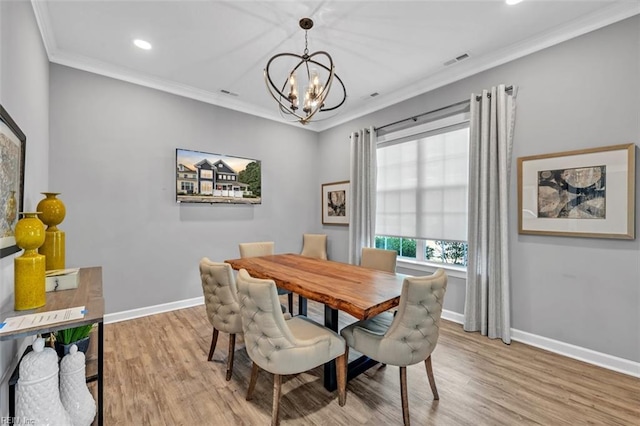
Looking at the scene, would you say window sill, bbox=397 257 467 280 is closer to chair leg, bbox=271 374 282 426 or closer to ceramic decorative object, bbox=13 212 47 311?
chair leg, bbox=271 374 282 426

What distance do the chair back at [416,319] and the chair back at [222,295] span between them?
1.17m

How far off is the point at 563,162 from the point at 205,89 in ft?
14.0

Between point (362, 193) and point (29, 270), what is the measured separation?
147 inches

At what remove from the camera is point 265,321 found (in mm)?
1643

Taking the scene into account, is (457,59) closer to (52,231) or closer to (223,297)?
(223,297)

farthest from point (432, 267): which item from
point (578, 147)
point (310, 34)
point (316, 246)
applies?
point (310, 34)

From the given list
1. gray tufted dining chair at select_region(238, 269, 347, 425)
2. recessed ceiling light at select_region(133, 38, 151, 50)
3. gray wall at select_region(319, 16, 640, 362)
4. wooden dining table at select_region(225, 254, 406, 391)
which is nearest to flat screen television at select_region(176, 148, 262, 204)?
recessed ceiling light at select_region(133, 38, 151, 50)

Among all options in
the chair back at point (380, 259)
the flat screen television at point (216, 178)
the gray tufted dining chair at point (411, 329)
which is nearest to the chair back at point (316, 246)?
the flat screen television at point (216, 178)

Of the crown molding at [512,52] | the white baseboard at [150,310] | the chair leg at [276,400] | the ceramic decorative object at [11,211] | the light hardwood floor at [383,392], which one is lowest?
the light hardwood floor at [383,392]

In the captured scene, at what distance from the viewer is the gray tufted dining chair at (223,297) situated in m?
2.16

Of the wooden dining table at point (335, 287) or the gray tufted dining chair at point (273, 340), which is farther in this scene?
the wooden dining table at point (335, 287)

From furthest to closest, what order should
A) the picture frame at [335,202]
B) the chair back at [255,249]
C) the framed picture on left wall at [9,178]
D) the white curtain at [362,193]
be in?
the picture frame at [335,202]
the white curtain at [362,193]
the chair back at [255,249]
the framed picture on left wall at [9,178]

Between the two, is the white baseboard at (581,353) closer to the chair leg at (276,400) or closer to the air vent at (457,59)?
the chair leg at (276,400)

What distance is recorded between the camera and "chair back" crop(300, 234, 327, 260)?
455 cm
